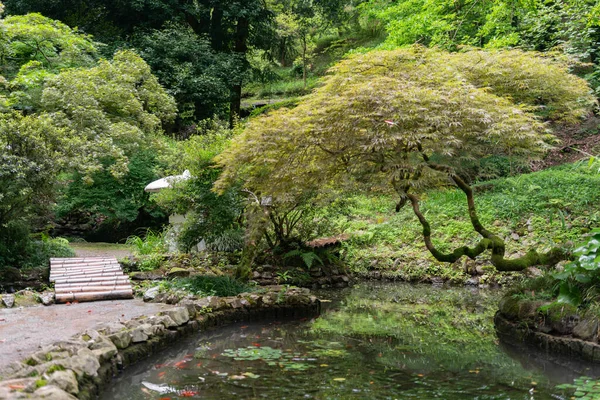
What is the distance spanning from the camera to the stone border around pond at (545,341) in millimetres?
5484

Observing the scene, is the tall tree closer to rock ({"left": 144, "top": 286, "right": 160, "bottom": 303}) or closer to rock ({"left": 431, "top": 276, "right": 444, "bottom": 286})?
rock ({"left": 431, "top": 276, "right": 444, "bottom": 286})

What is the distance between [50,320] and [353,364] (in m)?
3.30

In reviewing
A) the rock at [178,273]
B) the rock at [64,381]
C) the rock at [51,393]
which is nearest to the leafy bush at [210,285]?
the rock at [178,273]

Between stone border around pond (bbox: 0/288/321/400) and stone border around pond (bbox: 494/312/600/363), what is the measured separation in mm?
2683

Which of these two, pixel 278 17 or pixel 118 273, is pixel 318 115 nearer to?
pixel 118 273

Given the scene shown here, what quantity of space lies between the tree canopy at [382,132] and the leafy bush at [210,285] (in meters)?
1.45

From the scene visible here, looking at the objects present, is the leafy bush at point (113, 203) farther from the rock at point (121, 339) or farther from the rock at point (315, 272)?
the rock at point (121, 339)

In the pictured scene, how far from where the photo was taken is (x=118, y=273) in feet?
26.8

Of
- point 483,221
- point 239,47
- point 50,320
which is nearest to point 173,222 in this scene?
point 50,320

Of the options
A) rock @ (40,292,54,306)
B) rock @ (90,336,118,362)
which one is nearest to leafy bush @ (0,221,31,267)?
rock @ (40,292,54,306)

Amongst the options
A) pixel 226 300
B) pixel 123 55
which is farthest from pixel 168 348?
pixel 123 55

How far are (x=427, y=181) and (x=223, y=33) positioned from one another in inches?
648

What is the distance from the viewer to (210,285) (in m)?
7.88

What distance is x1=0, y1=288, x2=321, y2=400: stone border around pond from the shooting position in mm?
3447
